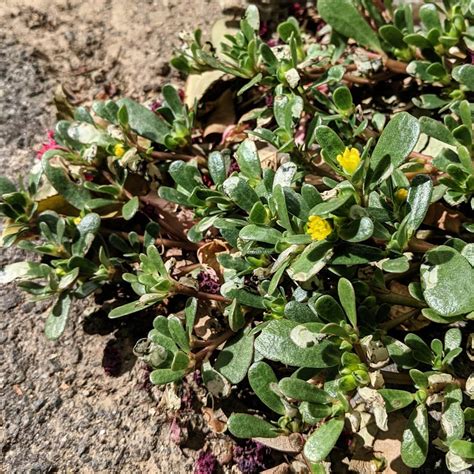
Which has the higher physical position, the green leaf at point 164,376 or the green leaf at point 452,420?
the green leaf at point 164,376

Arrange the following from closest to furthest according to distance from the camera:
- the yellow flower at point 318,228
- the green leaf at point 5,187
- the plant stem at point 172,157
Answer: the yellow flower at point 318,228 < the green leaf at point 5,187 < the plant stem at point 172,157

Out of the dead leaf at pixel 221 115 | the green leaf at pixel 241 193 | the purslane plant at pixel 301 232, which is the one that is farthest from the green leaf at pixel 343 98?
the dead leaf at pixel 221 115

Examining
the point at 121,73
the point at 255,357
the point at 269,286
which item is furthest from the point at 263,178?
the point at 121,73

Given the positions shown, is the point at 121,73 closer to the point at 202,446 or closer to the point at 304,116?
the point at 304,116

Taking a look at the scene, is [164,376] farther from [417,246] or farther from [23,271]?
[417,246]

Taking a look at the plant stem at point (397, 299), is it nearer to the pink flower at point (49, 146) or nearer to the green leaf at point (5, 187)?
the green leaf at point (5, 187)
